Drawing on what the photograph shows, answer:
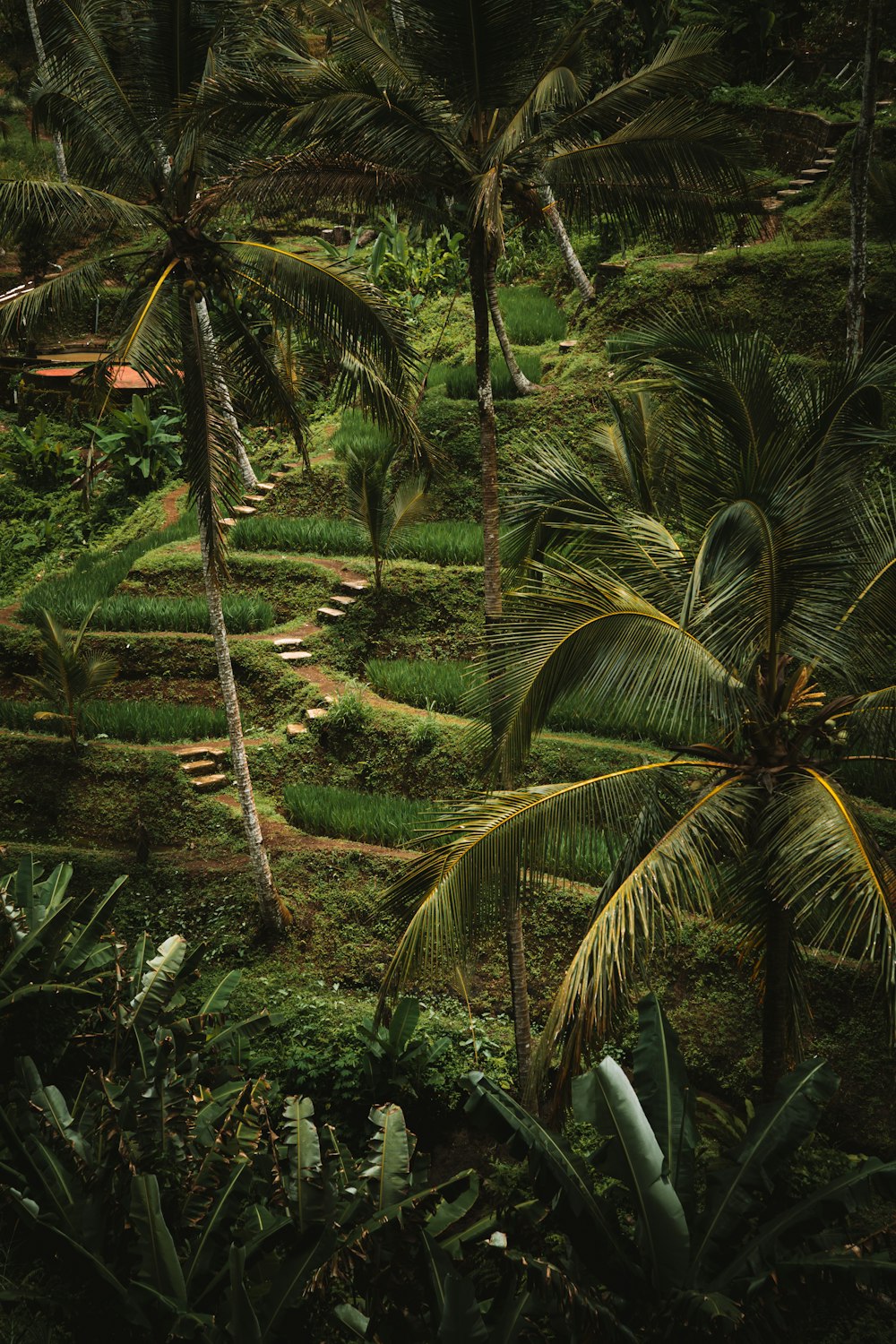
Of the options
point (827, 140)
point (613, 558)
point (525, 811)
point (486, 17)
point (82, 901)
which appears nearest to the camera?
point (525, 811)

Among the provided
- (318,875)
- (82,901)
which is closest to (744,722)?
(82,901)

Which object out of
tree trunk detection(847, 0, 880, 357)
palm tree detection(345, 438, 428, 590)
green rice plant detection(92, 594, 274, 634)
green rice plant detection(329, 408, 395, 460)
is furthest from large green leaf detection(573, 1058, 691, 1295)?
green rice plant detection(329, 408, 395, 460)

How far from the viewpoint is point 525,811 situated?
5.11 meters

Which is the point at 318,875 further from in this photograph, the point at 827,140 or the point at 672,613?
the point at 827,140

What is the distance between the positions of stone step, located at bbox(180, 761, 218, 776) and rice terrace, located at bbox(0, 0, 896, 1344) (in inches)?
6.4

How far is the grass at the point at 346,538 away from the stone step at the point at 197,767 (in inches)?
143

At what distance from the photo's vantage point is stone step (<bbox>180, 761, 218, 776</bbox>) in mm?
10531

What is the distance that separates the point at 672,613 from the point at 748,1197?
2.78 meters

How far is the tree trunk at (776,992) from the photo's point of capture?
17.7 ft

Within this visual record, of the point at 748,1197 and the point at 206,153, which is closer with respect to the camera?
the point at 748,1197

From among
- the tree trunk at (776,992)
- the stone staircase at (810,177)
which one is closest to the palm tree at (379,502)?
the tree trunk at (776,992)

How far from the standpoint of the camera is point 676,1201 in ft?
14.8

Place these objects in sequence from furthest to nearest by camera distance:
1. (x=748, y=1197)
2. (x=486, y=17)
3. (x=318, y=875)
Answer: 1. (x=318, y=875)
2. (x=486, y=17)
3. (x=748, y=1197)

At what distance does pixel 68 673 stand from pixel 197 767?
154cm
